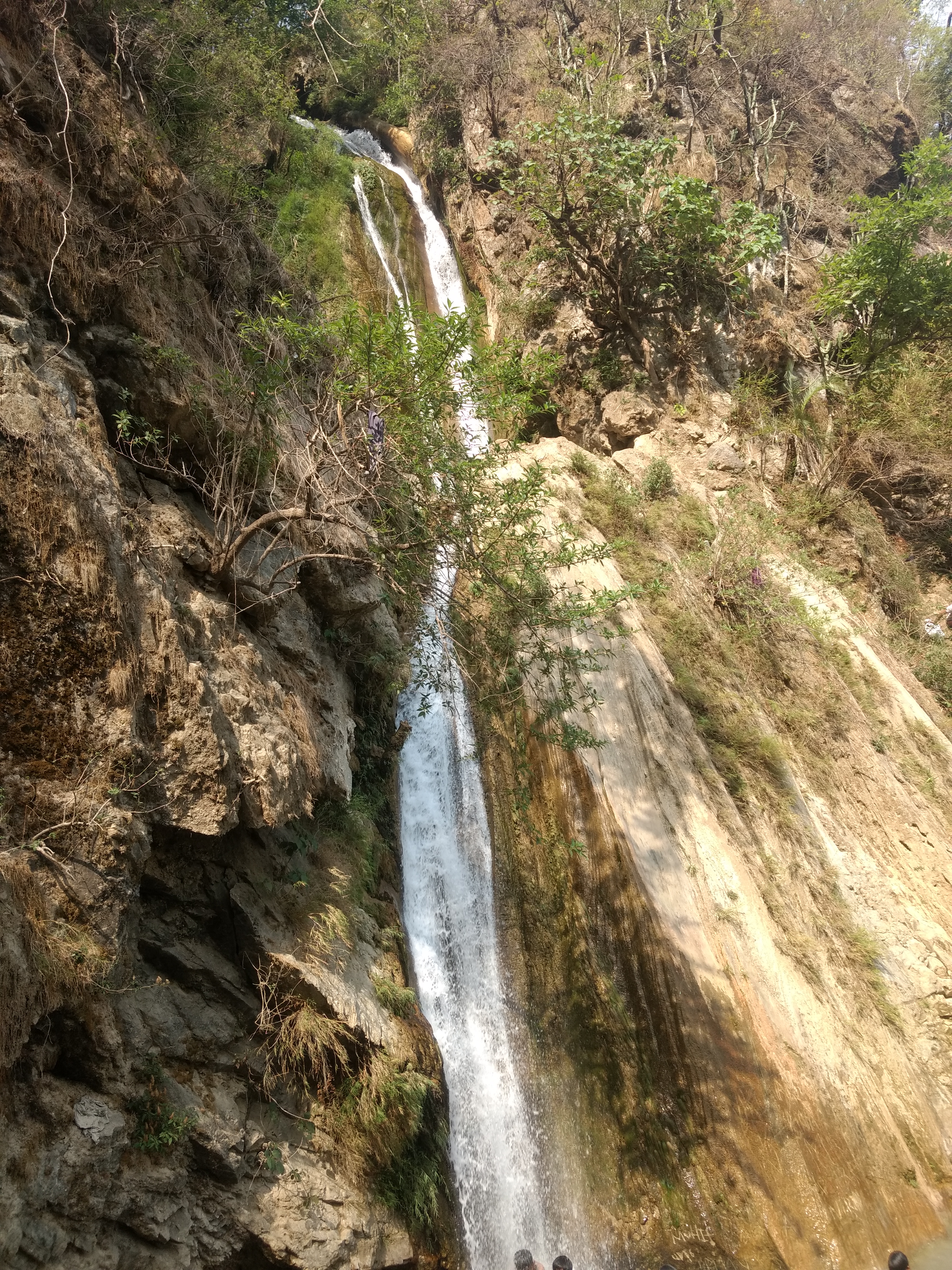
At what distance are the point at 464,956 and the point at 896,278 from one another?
15.4 meters

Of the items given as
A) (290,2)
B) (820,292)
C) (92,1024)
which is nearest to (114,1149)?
(92,1024)

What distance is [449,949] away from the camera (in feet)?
27.0

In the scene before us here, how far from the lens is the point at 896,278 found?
1420cm

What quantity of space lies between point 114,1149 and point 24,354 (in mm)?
5385

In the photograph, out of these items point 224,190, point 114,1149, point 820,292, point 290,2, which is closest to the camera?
point 114,1149

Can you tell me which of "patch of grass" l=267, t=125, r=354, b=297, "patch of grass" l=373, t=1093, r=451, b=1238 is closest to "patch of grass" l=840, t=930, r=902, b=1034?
"patch of grass" l=373, t=1093, r=451, b=1238

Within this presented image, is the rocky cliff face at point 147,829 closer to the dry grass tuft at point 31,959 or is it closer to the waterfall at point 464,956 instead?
the dry grass tuft at point 31,959

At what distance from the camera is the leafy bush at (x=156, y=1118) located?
434cm

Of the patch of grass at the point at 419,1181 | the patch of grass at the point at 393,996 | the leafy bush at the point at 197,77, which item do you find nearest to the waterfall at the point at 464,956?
the patch of grass at the point at 419,1181

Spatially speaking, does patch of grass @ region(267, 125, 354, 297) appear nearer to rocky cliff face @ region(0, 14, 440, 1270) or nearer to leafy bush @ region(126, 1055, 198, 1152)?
rocky cliff face @ region(0, 14, 440, 1270)

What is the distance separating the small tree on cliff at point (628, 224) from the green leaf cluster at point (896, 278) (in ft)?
5.98

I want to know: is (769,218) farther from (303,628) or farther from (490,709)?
(303,628)

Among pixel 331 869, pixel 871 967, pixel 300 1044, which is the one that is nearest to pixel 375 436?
pixel 331 869

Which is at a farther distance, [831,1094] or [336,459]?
[831,1094]
